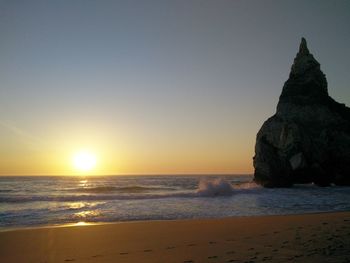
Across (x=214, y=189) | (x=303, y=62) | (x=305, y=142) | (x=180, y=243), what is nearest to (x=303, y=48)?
(x=303, y=62)

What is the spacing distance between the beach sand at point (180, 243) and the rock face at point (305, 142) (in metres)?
27.8

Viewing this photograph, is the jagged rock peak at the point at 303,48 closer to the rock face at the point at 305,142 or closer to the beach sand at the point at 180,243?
the rock face at the point at 305,142

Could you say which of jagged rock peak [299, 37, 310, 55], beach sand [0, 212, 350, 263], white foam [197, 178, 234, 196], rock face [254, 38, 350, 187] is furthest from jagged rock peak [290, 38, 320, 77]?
beach sand [0, 212, 350, 263]

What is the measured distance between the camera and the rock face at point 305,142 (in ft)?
127

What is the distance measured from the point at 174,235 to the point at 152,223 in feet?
9.53

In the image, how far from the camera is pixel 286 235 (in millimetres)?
9602

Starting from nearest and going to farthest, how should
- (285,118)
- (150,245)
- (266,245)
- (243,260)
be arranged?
(243,260)
(266,245)
(150,245)
(285,118)

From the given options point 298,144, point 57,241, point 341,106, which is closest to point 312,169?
point 298,144

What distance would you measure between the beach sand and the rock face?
2785 centimetres

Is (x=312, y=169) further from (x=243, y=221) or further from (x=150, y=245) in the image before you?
(x=150, y=245)

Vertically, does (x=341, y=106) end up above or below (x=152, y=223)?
above

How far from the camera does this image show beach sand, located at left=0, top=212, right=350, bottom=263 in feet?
24.1

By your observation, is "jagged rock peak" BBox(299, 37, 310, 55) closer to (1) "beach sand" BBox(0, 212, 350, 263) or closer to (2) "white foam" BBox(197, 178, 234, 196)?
(2) "white foam" BBox(197, 178, 234, 196)

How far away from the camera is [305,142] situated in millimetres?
38688
